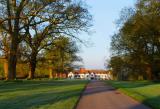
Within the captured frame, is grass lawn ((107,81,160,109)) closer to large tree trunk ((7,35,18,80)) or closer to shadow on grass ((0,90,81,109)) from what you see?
shadow on grass ((0,90,81,109))

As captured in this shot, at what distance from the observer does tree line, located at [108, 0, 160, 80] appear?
72.1 m

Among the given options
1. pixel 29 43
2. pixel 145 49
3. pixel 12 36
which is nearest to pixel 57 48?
pixel 29 43

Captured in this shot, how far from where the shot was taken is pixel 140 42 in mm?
78875

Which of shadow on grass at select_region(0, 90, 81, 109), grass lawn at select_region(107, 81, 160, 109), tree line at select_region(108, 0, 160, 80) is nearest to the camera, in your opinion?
shadow on grass at select_region(0, 90, 81, 109)

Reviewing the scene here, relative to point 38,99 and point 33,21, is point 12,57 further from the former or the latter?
point 38,99

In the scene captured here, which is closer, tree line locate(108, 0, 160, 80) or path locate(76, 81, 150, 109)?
path locate(76, 81, 150, 109)

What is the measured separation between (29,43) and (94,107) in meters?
48.9

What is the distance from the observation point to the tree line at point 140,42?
7206 centimetres

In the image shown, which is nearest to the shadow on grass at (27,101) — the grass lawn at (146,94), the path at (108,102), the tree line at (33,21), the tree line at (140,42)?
the path at (108,102)

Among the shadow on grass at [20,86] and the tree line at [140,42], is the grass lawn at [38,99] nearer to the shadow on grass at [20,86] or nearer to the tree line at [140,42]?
the shadow on grass at [20,86]

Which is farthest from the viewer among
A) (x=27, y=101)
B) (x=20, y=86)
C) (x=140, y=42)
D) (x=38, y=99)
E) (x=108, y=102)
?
(x=140, y=42)

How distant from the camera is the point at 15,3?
54.6 metres

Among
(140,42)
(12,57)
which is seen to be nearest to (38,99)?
(12,57)

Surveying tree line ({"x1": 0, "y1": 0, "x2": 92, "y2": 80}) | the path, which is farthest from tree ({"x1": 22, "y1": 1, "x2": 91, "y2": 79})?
the path
